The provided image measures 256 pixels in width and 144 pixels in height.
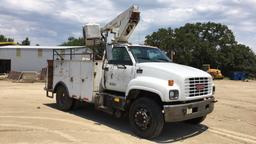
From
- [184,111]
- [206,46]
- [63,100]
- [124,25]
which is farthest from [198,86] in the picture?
[206,46]

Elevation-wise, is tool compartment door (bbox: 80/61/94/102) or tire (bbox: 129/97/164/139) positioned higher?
tool compartment door (bbox: 80/61/94/102)

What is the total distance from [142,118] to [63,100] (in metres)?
4.52

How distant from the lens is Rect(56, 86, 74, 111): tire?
11.8m

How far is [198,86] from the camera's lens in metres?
8.60

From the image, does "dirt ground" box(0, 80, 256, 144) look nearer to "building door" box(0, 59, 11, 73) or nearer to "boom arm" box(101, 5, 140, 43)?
"boom arm" box(101, 5, 140, 43)

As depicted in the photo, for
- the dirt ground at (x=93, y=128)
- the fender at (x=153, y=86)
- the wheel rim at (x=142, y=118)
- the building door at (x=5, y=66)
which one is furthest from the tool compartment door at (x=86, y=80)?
the building door at (x=5, y=66)

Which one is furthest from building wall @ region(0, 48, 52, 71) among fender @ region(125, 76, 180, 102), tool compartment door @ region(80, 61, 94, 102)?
fender @ region(125, 76, 180, 102)

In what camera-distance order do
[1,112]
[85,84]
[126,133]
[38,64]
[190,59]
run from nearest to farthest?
1. [126,133]
2. [85,84]
3. [1,112]
4. [38,64]
5. [190,59]

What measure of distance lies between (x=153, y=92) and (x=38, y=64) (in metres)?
32.9

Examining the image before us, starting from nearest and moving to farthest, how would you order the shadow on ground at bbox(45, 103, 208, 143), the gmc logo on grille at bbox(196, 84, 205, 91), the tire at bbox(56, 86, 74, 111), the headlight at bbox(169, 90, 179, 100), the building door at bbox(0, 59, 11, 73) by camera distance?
the headlight at bbox(169, 90, 179, 100)
the gmc logo on grille at bbox(196, 84, 205, 91)
the shadow on ground at bbox(45, 103, 208, 143)
the tire at bbox(56, 86, 74, 111)
the building door at bbox(0, 59, 11, 73)

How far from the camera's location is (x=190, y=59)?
54656 millimetres

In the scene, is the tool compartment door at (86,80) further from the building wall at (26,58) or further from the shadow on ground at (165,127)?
the building wall at (26,58)

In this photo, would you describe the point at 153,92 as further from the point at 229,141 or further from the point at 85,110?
the point at 85,110

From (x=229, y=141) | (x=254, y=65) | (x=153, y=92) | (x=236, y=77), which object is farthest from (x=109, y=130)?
(x=254, y=65)
